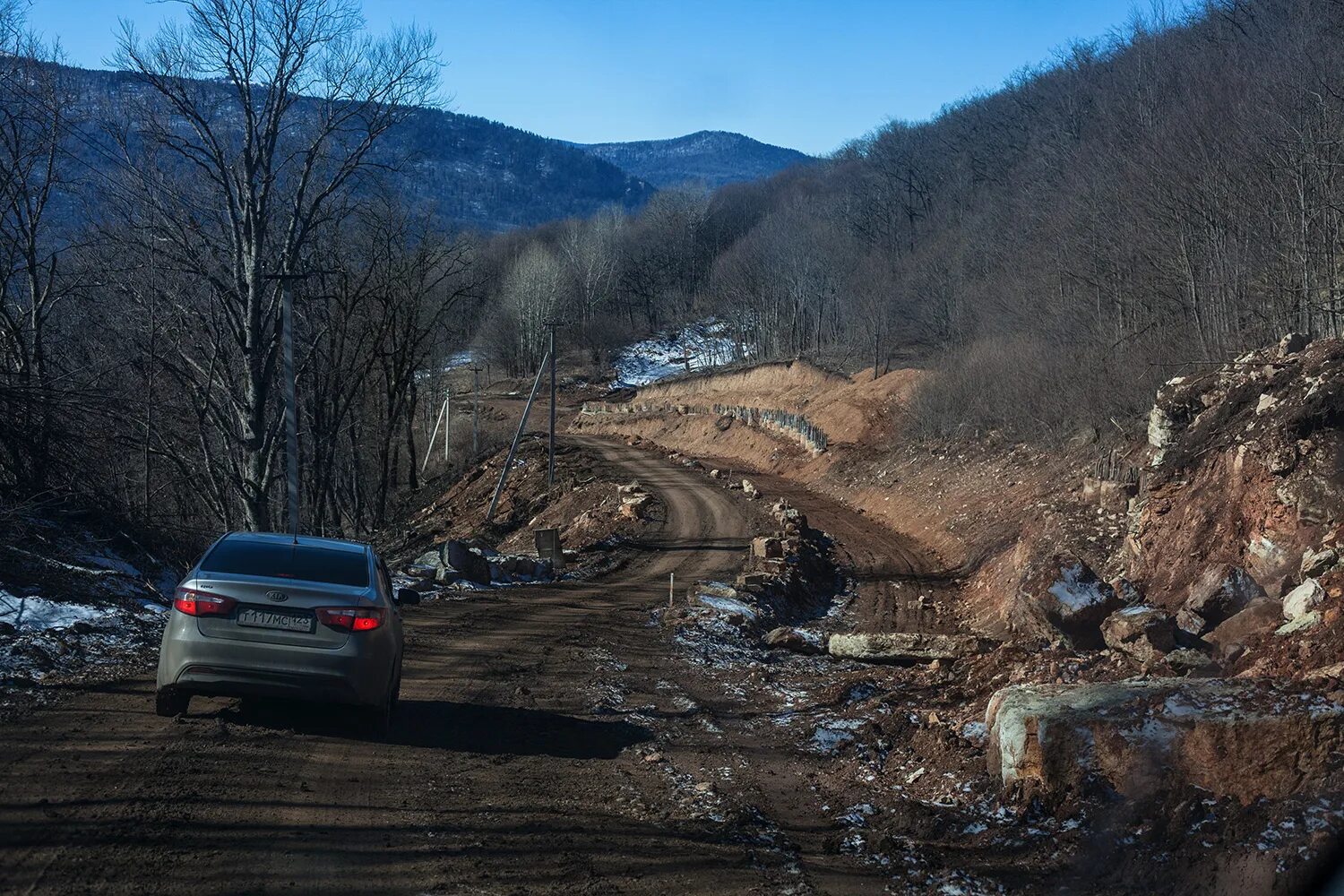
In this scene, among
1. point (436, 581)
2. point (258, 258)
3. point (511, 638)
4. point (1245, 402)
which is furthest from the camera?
point (258, 258)

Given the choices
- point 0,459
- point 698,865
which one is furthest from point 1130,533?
point 0,459

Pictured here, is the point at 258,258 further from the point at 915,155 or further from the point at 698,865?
the point at 915,155

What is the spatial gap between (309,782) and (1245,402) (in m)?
15.4

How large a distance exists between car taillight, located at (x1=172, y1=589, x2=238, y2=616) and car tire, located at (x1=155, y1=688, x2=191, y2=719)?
0.77 m

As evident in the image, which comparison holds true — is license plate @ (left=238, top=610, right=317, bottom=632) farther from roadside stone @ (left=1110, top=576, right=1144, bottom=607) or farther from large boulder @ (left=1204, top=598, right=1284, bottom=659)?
roadside stone @ (left=1110, top=576, right=1144, bottom=607)

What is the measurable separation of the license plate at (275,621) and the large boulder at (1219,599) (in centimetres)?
850

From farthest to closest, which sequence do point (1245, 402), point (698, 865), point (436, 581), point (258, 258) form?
point (258, 258), point (436, 581), point (1245, 402), point (698, 865)

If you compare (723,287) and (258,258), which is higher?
(723,287)

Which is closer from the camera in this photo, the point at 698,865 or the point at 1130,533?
the point at 698,865

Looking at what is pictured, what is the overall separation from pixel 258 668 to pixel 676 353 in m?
104

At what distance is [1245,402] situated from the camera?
660 inches

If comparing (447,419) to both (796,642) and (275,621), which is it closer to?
(796,642)

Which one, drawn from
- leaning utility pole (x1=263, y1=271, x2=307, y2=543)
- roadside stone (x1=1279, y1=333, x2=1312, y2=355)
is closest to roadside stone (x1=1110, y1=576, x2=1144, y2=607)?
roadside stone (x1=1279, y1=333, x2=1312, y2=355)

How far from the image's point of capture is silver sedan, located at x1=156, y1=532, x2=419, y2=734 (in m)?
7.73
